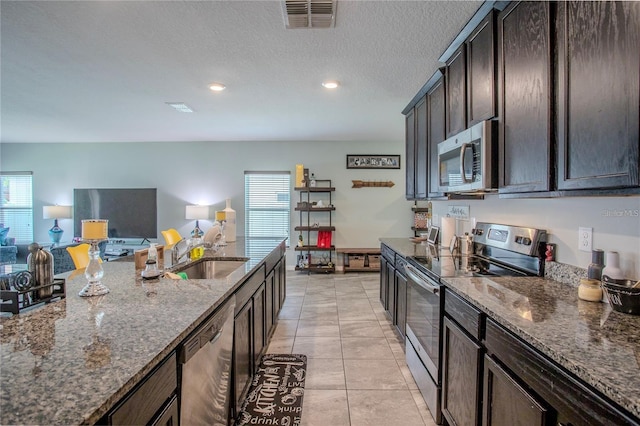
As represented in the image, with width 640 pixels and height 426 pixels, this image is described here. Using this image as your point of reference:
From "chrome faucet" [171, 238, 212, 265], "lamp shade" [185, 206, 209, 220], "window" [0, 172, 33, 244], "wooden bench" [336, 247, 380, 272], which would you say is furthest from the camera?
"window" [0, 172, 33, 244]

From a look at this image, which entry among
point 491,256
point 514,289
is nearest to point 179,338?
point 514,289

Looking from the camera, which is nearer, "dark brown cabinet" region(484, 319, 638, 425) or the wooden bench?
"dark brown cabinet" region(484, 319, 638, 425)

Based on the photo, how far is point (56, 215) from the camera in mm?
6020

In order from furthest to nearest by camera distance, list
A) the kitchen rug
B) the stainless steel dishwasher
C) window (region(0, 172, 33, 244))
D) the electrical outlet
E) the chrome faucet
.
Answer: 1. window (region(0, 172, 33, 244))
2. the chrome faucet
3. the kitchen rug
4. the electrical outlet
5. the stainless steel dishwasher

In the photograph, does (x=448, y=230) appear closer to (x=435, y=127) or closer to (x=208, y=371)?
(x=435, y=127)

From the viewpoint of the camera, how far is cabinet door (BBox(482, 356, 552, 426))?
1.03m

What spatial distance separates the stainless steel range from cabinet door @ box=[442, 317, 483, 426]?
0.09 meters

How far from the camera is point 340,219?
20.3 feet

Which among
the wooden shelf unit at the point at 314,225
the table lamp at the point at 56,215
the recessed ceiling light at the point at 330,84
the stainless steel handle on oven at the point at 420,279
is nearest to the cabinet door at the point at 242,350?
the stainless steel handle on oven at the point at 420,279

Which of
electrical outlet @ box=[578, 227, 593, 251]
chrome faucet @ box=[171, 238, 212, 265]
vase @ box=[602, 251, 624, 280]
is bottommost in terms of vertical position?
chrome faucet @ box=[171, 238, 212, 265]

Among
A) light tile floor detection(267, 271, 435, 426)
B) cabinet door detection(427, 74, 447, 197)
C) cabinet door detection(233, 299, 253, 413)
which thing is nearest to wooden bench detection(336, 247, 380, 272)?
light tile floor detection(267, 271, 435, 426)

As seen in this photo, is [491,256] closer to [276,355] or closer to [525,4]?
[525,4]

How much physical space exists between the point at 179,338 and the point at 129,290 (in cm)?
72

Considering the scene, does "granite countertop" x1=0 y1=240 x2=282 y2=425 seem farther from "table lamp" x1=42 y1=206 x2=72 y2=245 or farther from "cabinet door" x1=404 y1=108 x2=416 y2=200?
"table lamp" x1=42 y1=206 x2=72 y2=245
